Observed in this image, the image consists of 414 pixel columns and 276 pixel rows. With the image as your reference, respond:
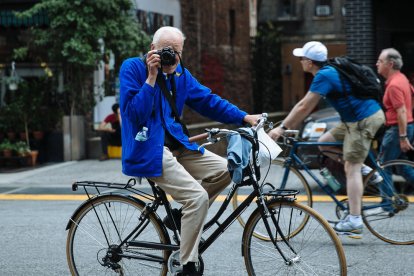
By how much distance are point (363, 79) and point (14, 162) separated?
1045 centimetres

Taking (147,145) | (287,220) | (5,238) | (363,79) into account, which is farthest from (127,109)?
(5,238)

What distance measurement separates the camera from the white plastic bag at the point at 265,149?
530cm

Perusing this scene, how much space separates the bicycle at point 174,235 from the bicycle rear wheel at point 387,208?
2534 mm

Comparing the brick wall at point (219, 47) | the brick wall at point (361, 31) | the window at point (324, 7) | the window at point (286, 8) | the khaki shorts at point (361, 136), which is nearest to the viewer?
the khaki shorts at point (361, 136)

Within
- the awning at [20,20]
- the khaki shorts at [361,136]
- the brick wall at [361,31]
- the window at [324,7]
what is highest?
the window at [324,7]

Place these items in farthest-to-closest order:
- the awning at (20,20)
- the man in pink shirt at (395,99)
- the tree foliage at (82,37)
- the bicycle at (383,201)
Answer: the awning at (20,20) → the tree foliage at (82,37) → the man in pink shirt at (395,99) → the bicycle at (383,201)

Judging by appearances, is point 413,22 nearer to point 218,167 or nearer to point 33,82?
point 33,82

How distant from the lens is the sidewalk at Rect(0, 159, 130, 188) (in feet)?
44.2

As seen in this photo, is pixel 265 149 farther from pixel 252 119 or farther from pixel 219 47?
pixel 219 47

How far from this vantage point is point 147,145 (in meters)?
5.12

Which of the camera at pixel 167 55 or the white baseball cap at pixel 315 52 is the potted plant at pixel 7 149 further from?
the camera at pixel 167 55

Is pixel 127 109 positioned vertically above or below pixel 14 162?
above

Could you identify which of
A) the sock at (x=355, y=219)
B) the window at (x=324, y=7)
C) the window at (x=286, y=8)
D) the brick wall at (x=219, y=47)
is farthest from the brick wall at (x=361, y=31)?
the window at (x=286, y=8)

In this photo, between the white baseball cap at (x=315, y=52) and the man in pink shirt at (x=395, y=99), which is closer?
the white baseball cap at (x=315, y=52)
